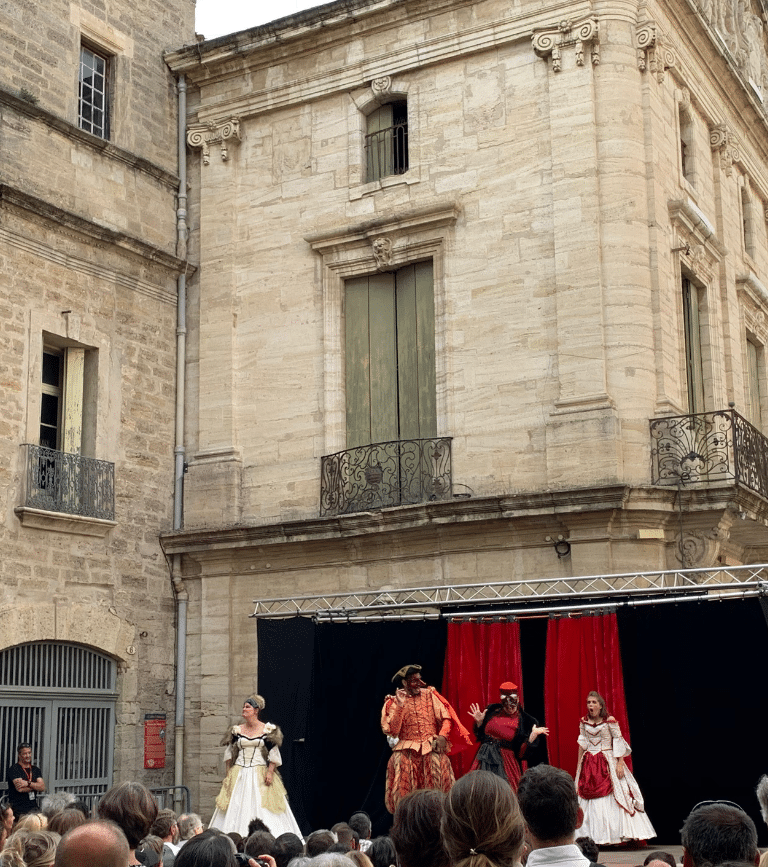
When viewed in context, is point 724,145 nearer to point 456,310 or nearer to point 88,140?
point 456,310

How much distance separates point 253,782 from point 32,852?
7.34 metres

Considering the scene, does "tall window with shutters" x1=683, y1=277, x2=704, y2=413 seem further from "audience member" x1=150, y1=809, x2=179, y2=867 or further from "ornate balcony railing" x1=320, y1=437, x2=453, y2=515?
"audience member" x1=150, y1=809, x2=179, y2=867

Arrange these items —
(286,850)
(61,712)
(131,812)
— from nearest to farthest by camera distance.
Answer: (131,812) < (286,850) < (61,712)

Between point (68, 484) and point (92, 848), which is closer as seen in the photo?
point (92, 848)

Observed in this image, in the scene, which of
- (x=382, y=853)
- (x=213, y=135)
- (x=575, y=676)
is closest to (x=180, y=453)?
(x=213, y=135)

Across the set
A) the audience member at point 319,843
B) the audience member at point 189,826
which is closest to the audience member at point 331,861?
the audience member at point 319,843

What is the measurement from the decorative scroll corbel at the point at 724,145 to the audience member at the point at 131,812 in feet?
48.1

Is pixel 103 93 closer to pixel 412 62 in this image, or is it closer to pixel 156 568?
pixel 412 62

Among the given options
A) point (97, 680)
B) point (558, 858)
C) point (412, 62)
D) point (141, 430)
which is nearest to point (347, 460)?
point (141, 430)

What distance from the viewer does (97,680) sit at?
14.8 meters

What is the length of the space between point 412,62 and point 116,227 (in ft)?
13.8

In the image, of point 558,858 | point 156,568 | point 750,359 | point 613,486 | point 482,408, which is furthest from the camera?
point 750,359

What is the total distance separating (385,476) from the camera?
49.3 ft

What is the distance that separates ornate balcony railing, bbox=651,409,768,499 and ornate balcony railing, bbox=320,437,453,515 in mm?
2398
